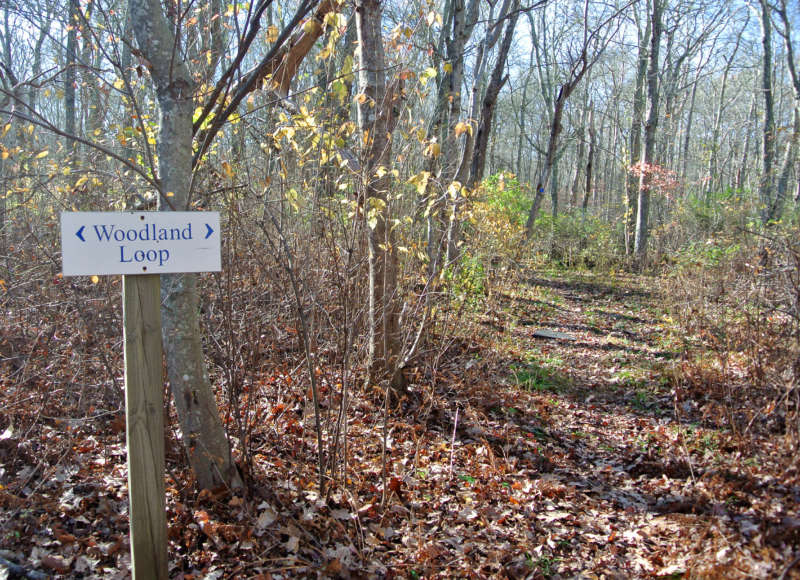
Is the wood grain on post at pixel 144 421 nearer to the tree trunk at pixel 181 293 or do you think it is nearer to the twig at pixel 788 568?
the tree trunk at pixel 181 293

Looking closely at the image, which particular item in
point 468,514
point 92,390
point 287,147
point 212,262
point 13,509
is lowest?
point 468,514

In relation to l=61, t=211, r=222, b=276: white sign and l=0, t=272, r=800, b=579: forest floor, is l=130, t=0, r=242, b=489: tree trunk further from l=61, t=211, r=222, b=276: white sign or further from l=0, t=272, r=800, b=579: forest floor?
l=61, t=211, r=222, b=276: white sign

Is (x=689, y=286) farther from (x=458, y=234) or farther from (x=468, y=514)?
(x=468, y=514)

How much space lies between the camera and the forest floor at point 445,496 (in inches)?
112

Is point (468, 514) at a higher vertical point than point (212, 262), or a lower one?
lower

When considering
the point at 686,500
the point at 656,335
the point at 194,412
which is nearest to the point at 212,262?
the point at 194,412

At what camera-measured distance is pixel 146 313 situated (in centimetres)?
221

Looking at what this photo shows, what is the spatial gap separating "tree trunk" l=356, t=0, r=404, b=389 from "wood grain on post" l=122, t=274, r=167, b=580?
6.97ft

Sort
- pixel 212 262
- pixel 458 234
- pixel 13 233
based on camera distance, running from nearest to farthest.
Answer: pixel 212 262 < pixel 13 233 < pixel 458 234

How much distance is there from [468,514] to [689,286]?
20.5ft

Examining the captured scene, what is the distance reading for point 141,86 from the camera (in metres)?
4.95

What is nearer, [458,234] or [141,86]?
[141,86]

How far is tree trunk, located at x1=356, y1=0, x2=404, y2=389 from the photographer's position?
4324 mm

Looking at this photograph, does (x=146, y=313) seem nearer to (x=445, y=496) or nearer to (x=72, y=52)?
(x=445, y=496)
